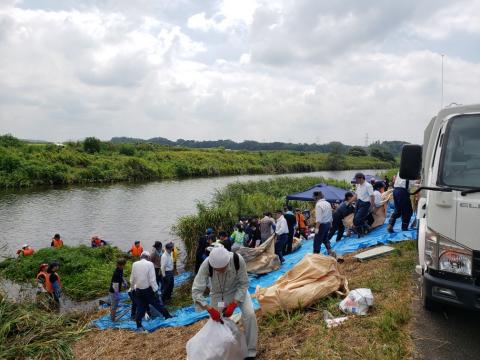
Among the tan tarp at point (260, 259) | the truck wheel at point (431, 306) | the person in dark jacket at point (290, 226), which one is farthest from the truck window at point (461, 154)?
the person in dark jacket at point (290, 226)

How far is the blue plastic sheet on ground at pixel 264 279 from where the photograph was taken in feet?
26.0

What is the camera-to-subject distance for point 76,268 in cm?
1293

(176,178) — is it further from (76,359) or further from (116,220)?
(76,359)

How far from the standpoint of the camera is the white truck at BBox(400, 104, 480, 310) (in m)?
3.67

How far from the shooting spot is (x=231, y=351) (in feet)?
14.4

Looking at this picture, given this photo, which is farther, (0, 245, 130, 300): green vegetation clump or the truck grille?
(0, 245, 130, 300): green vegetation clump

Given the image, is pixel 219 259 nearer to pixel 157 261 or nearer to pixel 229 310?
pixel 229 310

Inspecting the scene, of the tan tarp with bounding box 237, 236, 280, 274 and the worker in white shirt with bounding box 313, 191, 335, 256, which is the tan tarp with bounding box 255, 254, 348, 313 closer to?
the worker in white shirt with bounding box 313, 191, 335, 256

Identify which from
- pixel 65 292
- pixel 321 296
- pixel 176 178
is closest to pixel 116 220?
pixel 65 292

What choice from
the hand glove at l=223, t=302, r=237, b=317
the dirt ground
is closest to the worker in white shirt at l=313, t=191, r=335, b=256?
the dirt ground

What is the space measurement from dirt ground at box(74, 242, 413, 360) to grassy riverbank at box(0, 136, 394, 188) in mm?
34764

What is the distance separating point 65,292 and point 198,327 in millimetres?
6580

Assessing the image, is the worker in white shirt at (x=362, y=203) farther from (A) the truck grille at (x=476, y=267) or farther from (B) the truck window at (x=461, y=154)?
(A) the truck grille at (x=476, y=267)

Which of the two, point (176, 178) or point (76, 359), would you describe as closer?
point (76, 359)
